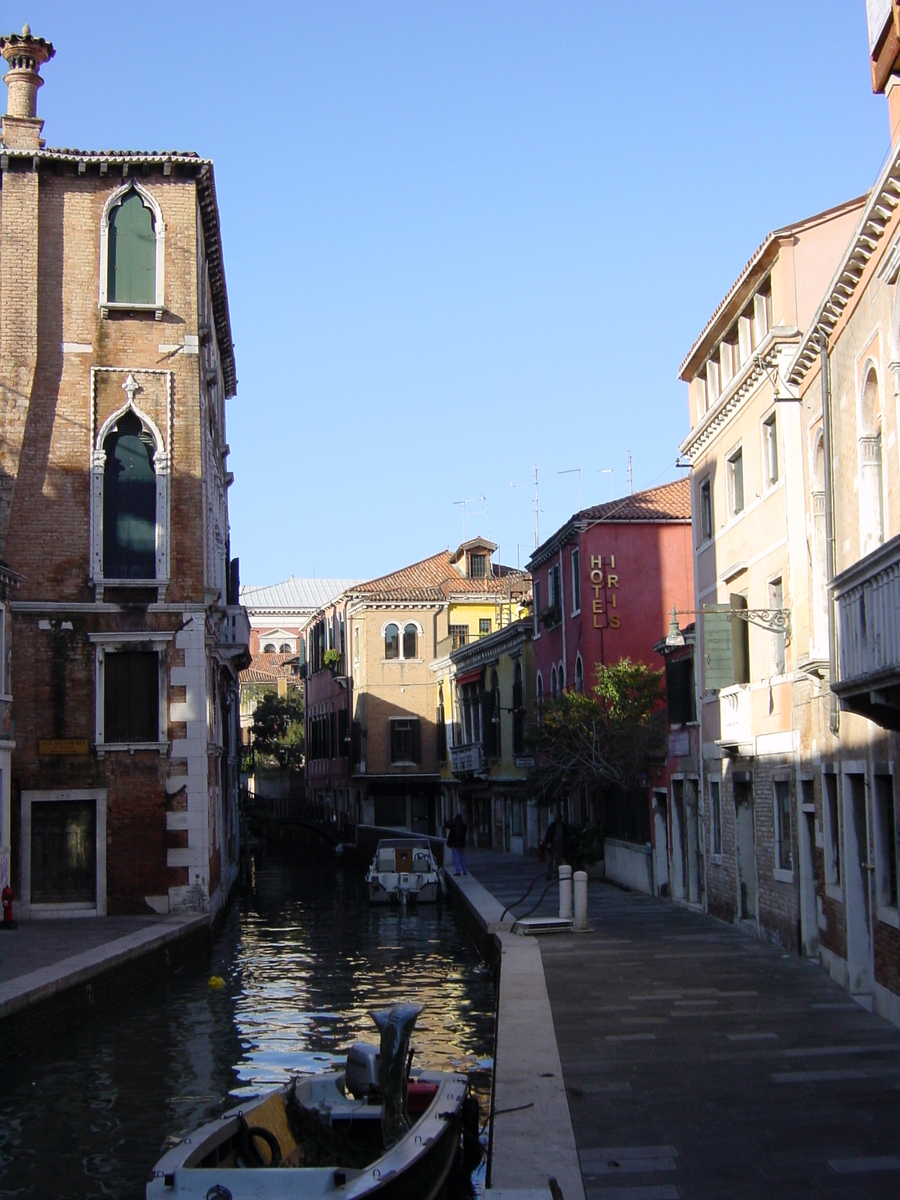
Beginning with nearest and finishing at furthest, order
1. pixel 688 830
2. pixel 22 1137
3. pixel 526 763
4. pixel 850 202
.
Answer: pixel 22 1137 < pixel 850 202 < pixel 688 830 < pixel 526 763

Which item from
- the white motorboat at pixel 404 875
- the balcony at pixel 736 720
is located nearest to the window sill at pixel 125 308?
the balcony at pixel 736 720

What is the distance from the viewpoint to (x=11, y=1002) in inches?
524

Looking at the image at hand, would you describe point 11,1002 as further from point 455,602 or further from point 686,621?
point 455,602

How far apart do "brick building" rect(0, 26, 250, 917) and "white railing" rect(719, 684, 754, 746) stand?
29.7 feet

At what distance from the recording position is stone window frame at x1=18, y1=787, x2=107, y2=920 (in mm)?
22938

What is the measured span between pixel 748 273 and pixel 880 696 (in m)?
9.67

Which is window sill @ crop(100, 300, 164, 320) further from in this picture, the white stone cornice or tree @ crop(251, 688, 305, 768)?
tree @ crop(251, 688, 305, 768)

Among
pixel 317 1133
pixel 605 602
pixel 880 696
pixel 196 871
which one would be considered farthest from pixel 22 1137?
pixel 605 602

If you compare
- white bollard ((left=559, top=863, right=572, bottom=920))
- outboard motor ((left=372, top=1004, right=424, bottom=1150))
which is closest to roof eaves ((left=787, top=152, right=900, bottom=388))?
outboard motor ((left=372, top=1004, right=424, bottom=1150))

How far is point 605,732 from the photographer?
26875 millimetres

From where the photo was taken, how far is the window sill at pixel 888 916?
1197cm

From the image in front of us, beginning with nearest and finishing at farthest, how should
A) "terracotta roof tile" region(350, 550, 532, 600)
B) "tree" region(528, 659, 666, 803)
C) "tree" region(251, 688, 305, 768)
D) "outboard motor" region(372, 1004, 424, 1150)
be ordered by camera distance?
"outboard motor" region(372, 1004, 424, 1150) → "tree" region(528, 659, 666, 803) → "terracotta roof tile" region(350, 550, 532, 600) → "tree" region(251, 688, 305, 768)

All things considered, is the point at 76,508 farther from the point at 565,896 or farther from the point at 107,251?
the point at 565,896

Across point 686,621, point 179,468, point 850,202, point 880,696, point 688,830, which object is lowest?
point 688,830
